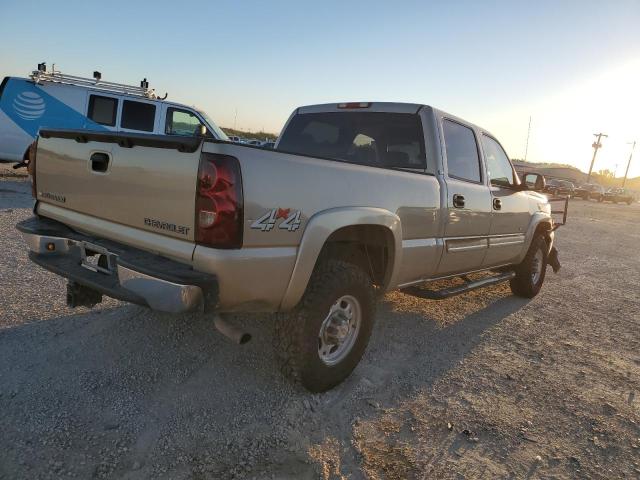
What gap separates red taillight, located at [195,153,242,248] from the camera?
2.27 m

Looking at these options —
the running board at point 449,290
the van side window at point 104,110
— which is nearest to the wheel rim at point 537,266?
the running board at point 449,290

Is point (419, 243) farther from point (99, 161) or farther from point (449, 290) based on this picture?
point (99, 161)

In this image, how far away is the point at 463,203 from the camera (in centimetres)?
404

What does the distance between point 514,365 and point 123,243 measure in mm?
3131

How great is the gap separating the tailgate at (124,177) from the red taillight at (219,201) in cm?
6

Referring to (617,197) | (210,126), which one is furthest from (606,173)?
(210,126)

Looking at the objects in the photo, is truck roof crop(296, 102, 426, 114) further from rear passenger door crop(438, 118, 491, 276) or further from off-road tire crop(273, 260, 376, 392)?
off-road tire crop(273, 260, 376, 392)

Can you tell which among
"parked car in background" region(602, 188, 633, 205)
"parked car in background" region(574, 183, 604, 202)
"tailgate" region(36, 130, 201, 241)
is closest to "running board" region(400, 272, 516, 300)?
"tailgate" region(36, 130, 201, 241)

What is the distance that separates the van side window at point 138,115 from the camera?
34.2 ft

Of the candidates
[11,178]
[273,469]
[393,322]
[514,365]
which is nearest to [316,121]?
[393,322]

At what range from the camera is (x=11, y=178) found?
40.1ft

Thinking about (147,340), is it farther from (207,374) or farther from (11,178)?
(11,178)

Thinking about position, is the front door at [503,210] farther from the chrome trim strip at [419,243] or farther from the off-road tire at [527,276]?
the chrome trim strip at [419,243]

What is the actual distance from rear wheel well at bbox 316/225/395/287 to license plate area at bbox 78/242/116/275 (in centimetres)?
123
